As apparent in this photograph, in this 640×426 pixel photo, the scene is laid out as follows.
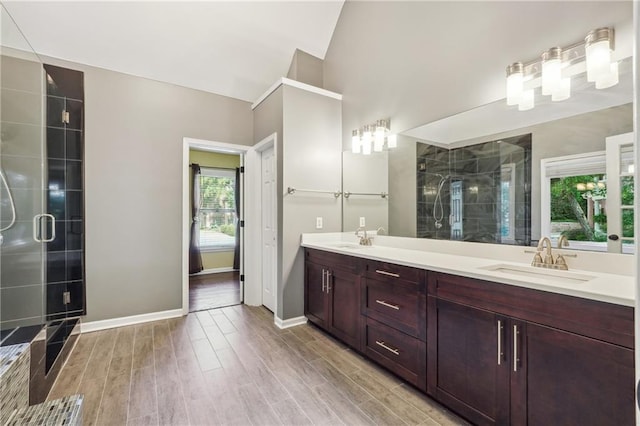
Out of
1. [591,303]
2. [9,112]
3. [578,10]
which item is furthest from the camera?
[9,112]

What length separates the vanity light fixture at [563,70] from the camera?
1.48 m

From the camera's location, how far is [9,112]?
2092 mm

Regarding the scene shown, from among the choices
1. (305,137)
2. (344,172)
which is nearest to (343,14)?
(305,137)

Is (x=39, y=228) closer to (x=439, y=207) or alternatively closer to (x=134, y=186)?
(x=134, y=186)

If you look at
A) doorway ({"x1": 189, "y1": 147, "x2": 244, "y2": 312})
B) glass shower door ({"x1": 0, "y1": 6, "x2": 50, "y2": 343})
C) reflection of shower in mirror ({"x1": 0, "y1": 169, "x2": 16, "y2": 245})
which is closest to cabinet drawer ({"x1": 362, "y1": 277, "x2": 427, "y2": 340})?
glass shower door ({"x1": 0, "y1": 6, "x2": 50, "y2": 343})

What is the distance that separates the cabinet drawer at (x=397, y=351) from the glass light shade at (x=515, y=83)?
1.63m

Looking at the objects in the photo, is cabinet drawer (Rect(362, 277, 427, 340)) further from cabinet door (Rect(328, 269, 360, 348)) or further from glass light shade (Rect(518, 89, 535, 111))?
glass light shade (Rect(518, 89, 535, 111))

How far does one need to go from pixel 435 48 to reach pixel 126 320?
12.8 feet

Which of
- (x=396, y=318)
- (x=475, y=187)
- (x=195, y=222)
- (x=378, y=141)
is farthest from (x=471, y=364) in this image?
(x=195, y=222)

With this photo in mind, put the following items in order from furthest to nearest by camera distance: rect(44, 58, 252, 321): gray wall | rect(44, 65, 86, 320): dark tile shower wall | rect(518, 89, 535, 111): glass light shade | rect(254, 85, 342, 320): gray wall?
rect(254, 85, 342, 320): gray wall, rect(44, 58, 252, 321): gray wall, rect(44, 65, 86, 320): dark tile shower wall, rect(518, 89, 535, 111): glass light shade

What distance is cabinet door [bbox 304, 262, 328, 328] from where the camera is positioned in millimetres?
2789

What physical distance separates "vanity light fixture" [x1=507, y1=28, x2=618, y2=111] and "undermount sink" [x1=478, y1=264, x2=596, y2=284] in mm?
982

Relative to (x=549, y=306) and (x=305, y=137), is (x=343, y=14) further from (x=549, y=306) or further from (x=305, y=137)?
(x=549, y=306)

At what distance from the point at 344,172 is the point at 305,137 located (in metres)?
0.60
